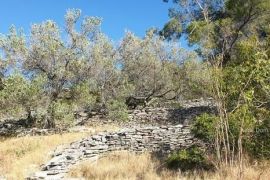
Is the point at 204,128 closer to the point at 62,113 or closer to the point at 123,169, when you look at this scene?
the point at 123,169

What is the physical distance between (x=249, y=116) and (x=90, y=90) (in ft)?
47.6

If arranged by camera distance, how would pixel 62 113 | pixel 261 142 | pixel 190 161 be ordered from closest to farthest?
pixel 261 142
pixel 190 161
pixel 62 113

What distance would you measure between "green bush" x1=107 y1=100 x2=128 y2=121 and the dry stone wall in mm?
6322

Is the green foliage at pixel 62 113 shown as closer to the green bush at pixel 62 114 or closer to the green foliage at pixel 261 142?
the green bush at pixel 62 114

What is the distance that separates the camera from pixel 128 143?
16.8 meters

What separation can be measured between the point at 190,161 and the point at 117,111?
37.0ft

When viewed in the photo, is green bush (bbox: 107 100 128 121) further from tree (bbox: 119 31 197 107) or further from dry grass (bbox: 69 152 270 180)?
dry grass (bbox: 69 152 270 180)

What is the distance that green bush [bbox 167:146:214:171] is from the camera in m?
13.0

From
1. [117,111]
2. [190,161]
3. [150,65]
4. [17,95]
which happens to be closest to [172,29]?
[150,65]

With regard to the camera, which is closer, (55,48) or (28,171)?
(28,171)

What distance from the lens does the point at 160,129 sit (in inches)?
663

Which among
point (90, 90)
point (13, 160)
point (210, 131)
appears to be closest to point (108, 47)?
point (90, 90)

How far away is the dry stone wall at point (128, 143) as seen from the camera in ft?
51.2

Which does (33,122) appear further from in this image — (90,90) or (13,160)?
(13,160)
